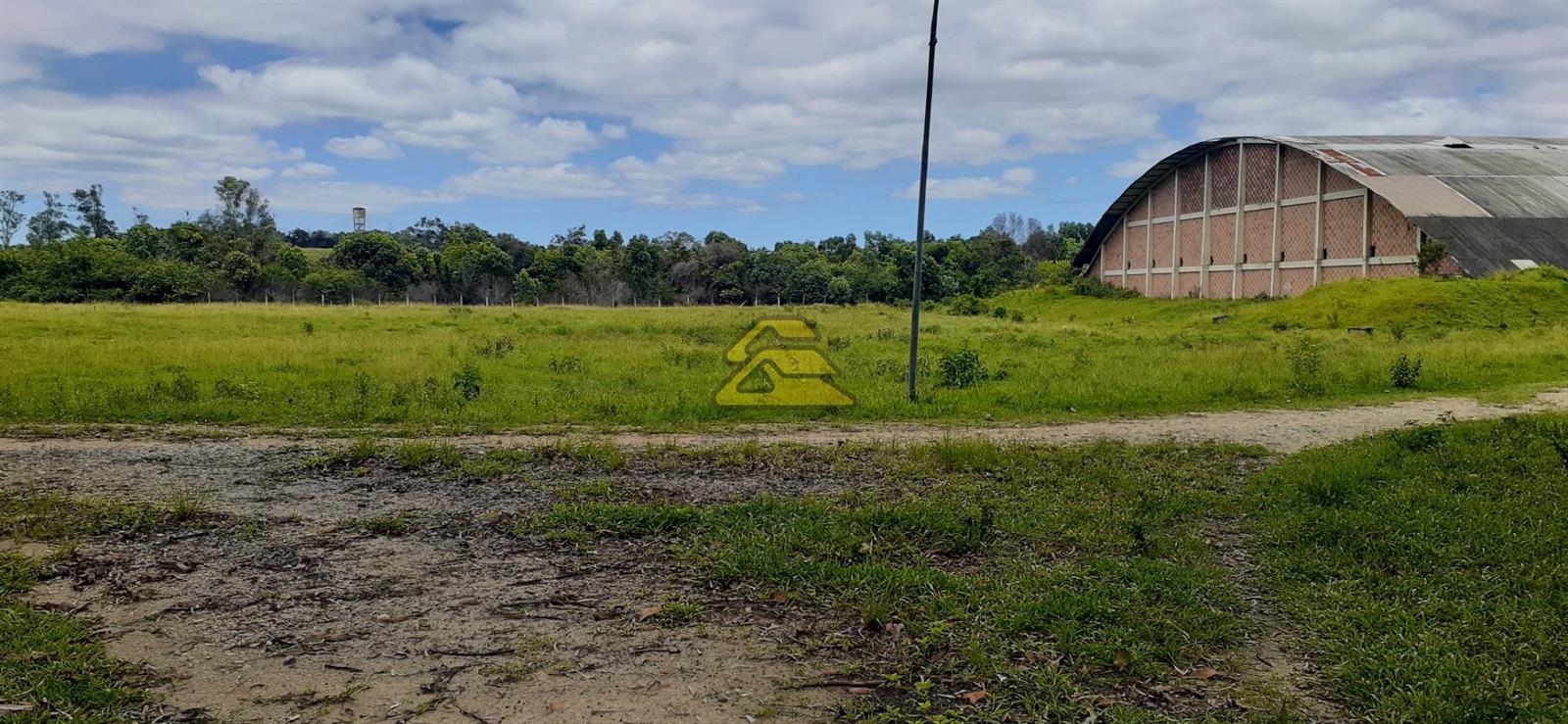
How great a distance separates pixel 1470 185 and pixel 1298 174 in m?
6.93

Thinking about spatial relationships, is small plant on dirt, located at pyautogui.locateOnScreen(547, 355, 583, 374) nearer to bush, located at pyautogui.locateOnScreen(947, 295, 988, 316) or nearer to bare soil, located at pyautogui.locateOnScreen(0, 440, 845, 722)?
bare soil, located at pyautogui.locateOnScreen(0, 440, 845, 722)

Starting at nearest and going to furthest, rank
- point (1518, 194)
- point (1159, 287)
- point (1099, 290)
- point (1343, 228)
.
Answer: point (1518, 194) < point (1343, 228) < point (1159, 287) < point (1099, 290)

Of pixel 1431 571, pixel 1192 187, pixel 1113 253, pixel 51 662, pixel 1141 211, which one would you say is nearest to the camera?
pixel 51 662

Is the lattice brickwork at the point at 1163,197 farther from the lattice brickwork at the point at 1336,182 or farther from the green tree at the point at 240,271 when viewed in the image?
the green tree at the point at 240,271

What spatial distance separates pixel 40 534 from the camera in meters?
6.63

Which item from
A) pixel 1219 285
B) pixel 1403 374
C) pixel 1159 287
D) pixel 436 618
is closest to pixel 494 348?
pixel 436 618

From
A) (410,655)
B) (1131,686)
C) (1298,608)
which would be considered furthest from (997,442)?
(410,655)

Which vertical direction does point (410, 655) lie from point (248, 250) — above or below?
below

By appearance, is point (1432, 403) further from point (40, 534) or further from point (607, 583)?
point (40, 534)

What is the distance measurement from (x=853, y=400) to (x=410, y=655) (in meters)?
10.2

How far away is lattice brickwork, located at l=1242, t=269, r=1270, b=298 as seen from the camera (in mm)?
47844

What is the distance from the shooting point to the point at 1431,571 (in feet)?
18.9

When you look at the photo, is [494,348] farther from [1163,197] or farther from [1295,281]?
[1163,197]

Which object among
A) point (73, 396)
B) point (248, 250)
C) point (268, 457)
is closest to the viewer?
point (268, 457)
